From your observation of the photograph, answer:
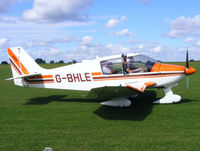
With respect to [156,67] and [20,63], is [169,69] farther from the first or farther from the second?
[20,63]

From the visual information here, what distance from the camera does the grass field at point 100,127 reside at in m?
4.35


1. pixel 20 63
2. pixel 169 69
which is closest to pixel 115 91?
pixel 169 69

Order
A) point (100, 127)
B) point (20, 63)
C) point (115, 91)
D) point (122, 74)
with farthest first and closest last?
1. point (20, 63)
2. point (122, 74)
3. point (115, 91)
4. point (100, 127)

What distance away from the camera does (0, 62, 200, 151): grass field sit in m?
4.35

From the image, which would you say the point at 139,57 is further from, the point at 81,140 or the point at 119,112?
the point at 81,140

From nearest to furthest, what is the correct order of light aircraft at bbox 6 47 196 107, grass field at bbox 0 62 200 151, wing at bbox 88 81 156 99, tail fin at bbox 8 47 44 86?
grass field at bbox 0 62 200 151, wing at bbox 88 81 156 99, light aircraft at bbox 6 47 196 107, tail fin at bbox 8 47 44 86

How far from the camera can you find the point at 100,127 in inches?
217

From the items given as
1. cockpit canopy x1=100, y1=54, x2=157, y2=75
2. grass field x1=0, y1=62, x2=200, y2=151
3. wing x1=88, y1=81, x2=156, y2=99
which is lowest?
grass field x1=0, y1=62, x2=200, y2=151

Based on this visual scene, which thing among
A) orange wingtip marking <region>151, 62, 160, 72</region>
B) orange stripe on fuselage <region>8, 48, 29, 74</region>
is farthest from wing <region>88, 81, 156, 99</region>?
orange stripe on fuselage <region>8, 48, 29, 74</region>

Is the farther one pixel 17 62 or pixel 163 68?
pixel 17 62

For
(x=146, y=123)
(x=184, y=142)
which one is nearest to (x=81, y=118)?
(x=146, y=123)

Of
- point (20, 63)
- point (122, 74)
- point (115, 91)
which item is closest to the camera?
point (115, 91)

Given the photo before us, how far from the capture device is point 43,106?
322 inches

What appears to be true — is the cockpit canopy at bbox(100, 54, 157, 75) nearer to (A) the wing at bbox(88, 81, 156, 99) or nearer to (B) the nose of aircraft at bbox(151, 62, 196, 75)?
(B) the nose of aircraft at bbox(151, 62, 196, 75)
